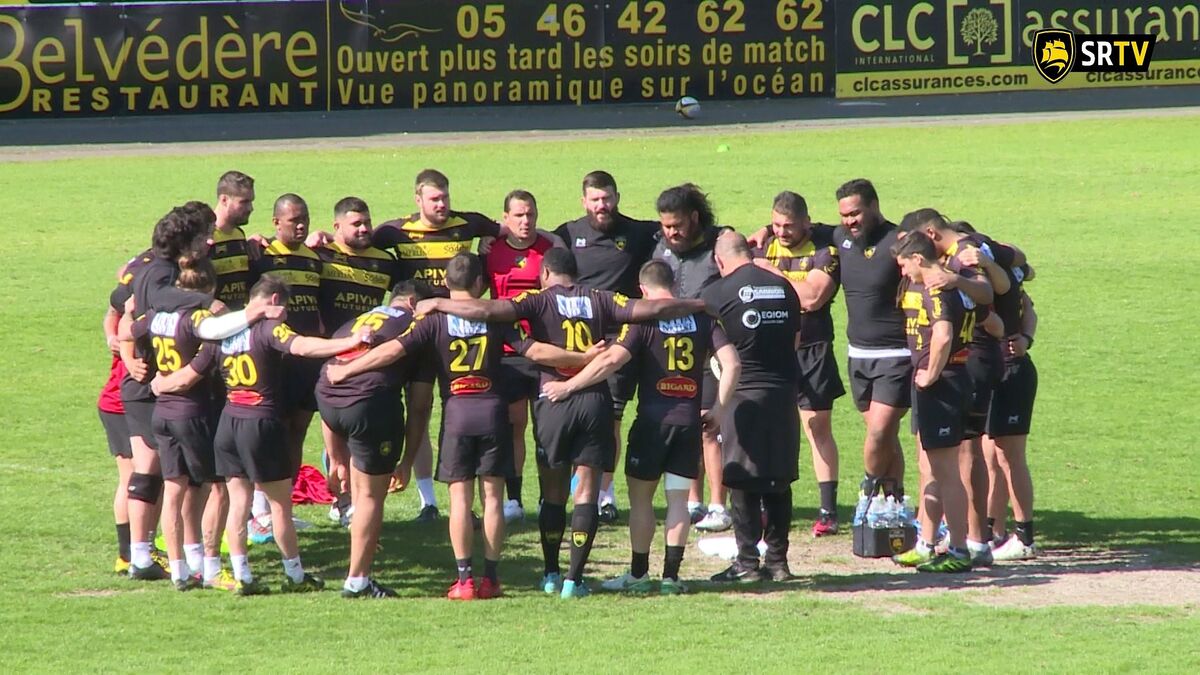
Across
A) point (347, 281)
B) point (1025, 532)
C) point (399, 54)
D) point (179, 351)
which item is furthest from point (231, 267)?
point (399, 54)

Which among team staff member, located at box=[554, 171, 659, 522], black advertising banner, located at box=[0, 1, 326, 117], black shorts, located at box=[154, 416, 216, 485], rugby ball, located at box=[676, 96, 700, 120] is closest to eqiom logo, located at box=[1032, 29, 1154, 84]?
rugby ball, located at box=[676, 96, 700, 120]

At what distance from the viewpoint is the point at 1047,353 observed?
48.7ft

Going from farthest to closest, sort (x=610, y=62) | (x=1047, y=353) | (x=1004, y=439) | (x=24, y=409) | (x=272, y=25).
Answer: (x=610, y=62) → (x=272, y=25) → (x=1047, y=353) → (x=24, y=409) → (x=1004, y=439)

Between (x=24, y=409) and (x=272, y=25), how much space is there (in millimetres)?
15041

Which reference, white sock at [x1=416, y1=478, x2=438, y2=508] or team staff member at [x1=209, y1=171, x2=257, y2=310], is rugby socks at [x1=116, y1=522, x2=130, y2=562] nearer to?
team staff member at [x1=209, y1=171, x2=257, y2=310]

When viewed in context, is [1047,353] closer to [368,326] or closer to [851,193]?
[851,193]

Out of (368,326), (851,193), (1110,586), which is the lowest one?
(1110,586)

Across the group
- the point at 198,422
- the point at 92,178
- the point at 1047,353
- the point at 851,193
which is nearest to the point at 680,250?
the point at 851,193

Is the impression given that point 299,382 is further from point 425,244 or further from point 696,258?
point 696,258

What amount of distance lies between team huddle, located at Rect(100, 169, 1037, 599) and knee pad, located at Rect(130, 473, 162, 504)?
0.01m

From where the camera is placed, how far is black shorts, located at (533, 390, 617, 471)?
331 inches

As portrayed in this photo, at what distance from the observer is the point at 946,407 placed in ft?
28.9

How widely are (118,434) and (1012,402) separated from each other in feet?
16.6

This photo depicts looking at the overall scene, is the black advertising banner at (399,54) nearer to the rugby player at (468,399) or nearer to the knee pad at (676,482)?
the rugby player at (468,399)
